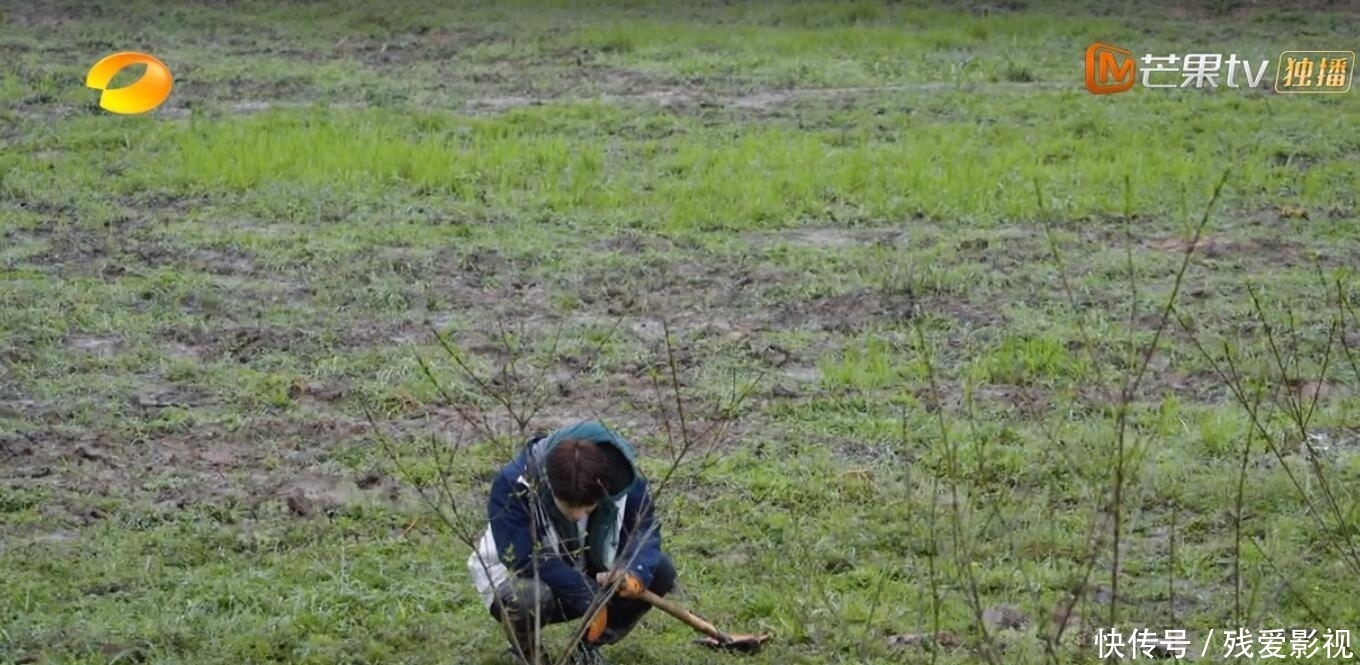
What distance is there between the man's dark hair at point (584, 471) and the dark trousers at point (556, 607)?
231 millimetres

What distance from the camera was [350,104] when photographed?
465 inches

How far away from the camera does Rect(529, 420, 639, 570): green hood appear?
4273mm

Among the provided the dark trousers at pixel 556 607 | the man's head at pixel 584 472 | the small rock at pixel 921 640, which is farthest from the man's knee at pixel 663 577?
the small rock at pixel 921 640

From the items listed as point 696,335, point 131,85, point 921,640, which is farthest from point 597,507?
point 131,85

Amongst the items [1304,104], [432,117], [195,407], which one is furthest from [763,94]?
[195,407]

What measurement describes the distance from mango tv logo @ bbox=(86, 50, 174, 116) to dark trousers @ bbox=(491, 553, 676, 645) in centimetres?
763

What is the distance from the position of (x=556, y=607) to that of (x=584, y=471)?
0.44 meters

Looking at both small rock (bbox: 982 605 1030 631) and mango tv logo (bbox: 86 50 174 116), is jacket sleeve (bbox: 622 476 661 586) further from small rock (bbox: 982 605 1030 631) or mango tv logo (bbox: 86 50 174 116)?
mango tv logo (bbox: 86 50 174 116)

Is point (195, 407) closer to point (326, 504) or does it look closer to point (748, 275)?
point (326, 504)

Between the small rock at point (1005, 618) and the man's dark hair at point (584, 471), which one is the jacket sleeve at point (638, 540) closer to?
the man's dark hair at point (584, 471)

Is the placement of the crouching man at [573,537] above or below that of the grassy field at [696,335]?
above

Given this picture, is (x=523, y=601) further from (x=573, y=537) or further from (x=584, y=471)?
(x=584, y=471)

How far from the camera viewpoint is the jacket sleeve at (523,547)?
4406 millimetres

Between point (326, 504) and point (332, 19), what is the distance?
937 centimetres
